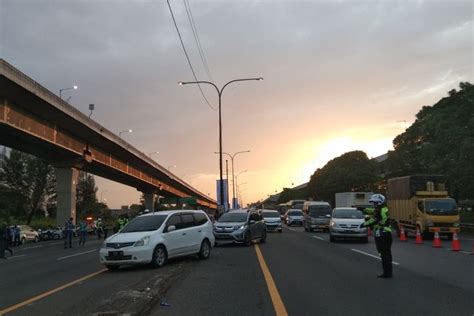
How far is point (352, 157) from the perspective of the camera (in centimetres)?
9756

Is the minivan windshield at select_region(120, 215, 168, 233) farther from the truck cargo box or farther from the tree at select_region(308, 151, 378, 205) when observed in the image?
the tree at select_region(308, 151, 378, 205)

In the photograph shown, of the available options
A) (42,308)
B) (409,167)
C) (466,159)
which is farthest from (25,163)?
(42,308)

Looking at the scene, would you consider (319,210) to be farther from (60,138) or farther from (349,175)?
(349,175)

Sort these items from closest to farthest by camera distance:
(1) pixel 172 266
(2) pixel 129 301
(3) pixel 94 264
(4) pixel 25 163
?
(2) pixel 129 301
(1) pixel 172 266
(3) pixel 94 264
(4) pixel 25 163

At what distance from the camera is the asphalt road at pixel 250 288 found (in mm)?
8953

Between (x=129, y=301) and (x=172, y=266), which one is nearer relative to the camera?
(x=129, y=301)

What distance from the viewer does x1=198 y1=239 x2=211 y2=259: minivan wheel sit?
1752 cm

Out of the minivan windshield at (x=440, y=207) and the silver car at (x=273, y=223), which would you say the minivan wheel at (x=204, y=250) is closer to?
the minivan windshield at (x=440, y=207)

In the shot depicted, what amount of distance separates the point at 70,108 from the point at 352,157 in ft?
231

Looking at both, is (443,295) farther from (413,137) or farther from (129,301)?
(413,137)

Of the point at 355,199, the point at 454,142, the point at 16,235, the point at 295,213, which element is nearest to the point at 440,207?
the point at 454,142

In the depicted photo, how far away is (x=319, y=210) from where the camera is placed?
38.0 m

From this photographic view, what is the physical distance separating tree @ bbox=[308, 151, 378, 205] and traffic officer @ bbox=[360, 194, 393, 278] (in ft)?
268

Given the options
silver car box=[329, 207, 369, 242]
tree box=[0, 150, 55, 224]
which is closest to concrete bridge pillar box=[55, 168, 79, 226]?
tree box=[0, 150, 55, 224]
